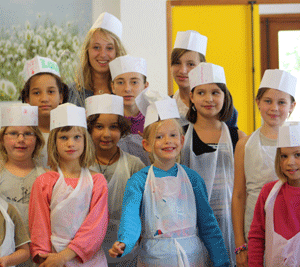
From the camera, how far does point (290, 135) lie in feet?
4.36

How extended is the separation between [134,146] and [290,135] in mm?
720

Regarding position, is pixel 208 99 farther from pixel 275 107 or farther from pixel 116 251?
pixel 116 251

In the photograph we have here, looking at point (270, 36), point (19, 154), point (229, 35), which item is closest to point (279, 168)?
point (19, 154)

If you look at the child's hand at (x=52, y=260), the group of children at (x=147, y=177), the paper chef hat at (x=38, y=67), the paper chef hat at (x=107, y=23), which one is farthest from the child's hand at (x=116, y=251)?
the paper chef hat at (x=107, y=23)

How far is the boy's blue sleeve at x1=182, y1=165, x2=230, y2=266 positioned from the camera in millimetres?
1381

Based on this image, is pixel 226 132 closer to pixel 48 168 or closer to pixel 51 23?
pixel 48 168

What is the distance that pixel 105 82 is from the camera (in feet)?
6.61

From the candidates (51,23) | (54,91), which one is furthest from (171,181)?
(51,23)

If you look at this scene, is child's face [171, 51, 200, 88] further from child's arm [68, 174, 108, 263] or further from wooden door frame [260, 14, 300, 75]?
wooden door frame [260, 14, 300, 75]

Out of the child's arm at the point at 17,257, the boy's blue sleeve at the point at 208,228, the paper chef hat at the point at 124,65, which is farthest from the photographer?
the paper chef hat at the point at 124,65

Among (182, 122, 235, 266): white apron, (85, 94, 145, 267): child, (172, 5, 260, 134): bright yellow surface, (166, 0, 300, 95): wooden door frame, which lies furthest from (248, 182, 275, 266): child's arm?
(172, 5, 260, 134): bright yellow surface

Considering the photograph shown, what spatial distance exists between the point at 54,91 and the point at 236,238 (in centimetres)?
100

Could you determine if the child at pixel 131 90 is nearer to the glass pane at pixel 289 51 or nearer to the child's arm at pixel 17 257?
the child's arm at pixel 17 257

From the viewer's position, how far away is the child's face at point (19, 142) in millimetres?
1506
